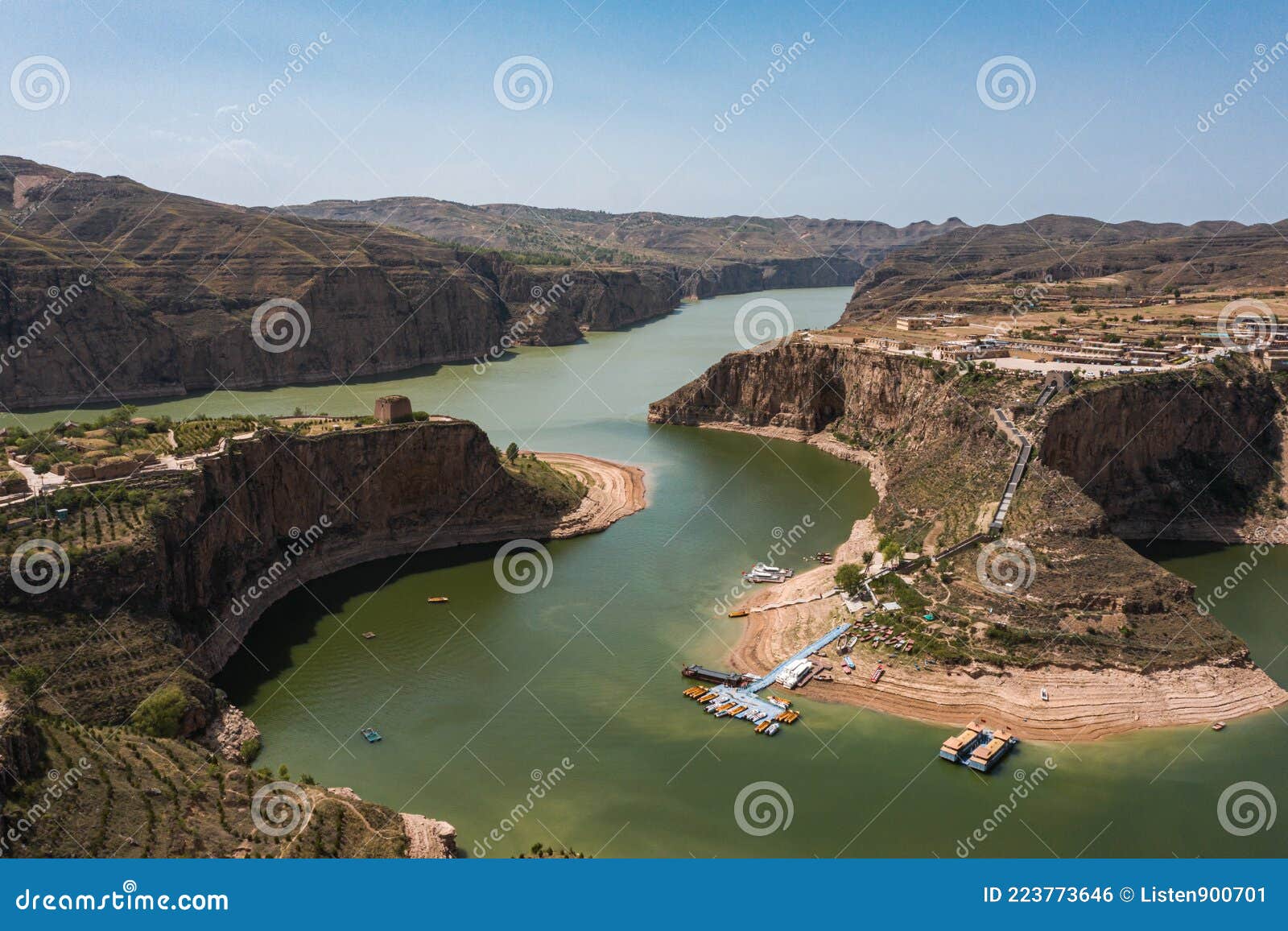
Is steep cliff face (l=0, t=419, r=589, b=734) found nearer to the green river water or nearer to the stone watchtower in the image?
the stone watchtower

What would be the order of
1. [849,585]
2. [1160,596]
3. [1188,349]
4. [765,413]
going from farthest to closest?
[765,413], [1188,349], [849,585], [1160,596]

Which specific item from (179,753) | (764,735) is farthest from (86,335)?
(764,735)

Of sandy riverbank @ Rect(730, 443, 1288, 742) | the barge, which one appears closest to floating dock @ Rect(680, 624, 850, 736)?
the barge

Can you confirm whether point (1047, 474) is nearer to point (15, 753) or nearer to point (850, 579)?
point (850, 579)

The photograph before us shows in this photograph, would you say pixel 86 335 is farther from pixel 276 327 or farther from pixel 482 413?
pixel 482 413

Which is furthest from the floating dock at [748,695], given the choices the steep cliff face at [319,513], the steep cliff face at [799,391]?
the steep cliff face at [799,391]
